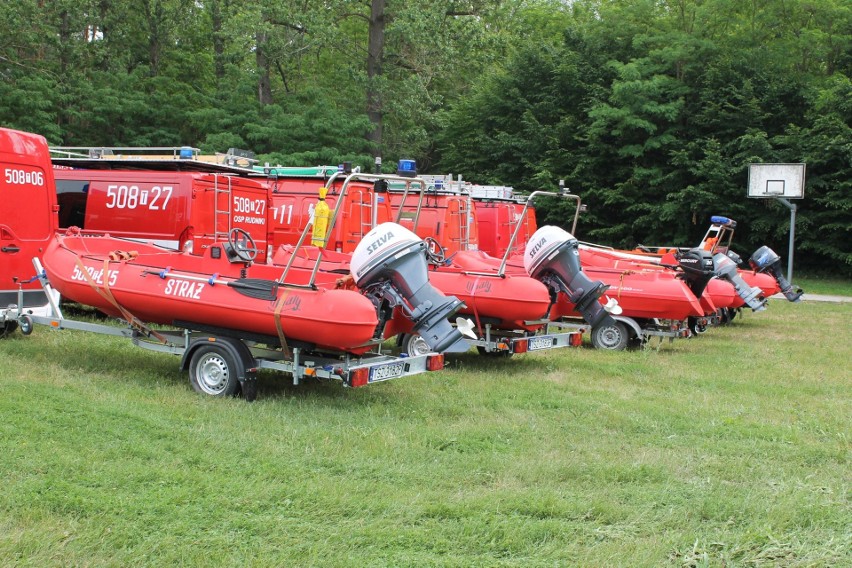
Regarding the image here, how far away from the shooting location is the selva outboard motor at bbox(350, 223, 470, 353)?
771 centimetres

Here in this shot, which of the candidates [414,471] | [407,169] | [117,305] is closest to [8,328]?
[117,305]

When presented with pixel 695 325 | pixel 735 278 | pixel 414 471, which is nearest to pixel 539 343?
pixel 414 471

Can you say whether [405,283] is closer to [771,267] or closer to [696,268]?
[696,268]

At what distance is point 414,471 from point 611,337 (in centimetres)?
741

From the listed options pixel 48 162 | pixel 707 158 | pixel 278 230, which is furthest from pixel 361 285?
pixel 707 158

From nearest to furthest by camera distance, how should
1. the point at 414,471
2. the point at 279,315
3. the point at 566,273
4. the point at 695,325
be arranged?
1. the point at 414,471
2. the point at 279,315
3. the point at 566,273
4. the point at 695,325

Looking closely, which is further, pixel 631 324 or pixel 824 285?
pixel 824 285

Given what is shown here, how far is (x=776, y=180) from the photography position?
2711 cm

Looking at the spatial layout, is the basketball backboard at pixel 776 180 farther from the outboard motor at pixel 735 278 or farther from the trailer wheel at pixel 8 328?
the trailer wheel at pixel 8 328

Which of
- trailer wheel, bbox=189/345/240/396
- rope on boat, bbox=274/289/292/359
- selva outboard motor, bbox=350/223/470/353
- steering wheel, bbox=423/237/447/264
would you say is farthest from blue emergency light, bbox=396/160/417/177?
trailer wheel, bbox=189/345/240/396

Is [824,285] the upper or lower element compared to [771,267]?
lower

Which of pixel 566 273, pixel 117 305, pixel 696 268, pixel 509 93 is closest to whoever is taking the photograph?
pixel 117 305

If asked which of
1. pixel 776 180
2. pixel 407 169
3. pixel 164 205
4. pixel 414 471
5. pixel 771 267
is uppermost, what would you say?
pixel 776 180

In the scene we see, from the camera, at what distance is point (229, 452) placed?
5945 millimetres
